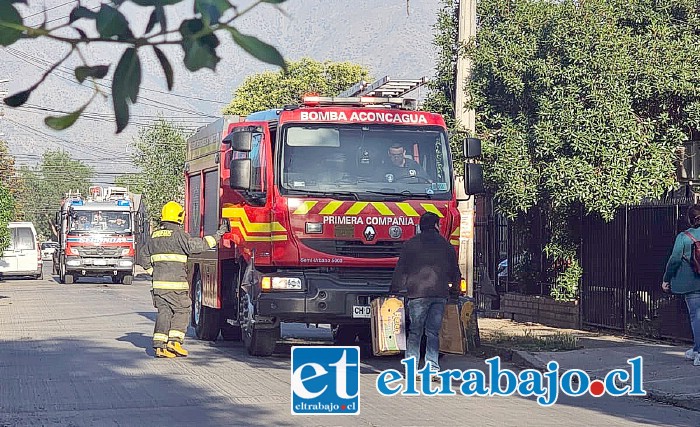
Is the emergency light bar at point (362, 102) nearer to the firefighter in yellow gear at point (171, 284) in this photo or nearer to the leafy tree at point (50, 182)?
the firefighter in yellow gear at point (171, 284)

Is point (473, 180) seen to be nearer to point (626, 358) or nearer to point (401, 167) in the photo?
point (401, 167)

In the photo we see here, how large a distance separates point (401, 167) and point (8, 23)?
1138cm

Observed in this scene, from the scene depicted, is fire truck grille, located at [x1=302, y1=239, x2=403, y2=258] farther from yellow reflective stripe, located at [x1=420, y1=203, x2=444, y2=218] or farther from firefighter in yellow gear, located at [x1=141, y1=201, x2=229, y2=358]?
firefighter in yellow gear, located at [x1=141, y1=201, x2=229, y2=358]

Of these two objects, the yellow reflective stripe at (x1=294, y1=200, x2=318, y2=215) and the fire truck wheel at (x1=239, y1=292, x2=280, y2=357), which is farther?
the fire truck wheel at (x1=239, y1=292, x2=280, y2=357)

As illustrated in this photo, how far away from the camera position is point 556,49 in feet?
55.2

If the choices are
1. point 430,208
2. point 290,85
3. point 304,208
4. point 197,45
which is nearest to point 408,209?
point 430,208

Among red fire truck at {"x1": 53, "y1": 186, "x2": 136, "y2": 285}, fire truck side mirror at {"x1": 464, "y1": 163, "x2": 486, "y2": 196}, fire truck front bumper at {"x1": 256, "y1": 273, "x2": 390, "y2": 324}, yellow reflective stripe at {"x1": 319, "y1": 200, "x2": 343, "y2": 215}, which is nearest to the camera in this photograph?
fire truck front bumper at {"x1": 256, "y1": 273, "x2": 390, "y2": 324}

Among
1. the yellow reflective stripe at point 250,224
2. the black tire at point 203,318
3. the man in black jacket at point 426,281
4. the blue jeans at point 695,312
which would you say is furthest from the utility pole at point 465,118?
the man in black jacket at point 426,281

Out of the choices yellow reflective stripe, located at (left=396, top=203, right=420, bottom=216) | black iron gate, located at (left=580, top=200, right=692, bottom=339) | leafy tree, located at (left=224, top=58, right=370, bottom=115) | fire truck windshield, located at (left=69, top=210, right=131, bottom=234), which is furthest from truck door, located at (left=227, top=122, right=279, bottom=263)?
leafy tree, located at (left=224, top=58, right=370, bottom=115)

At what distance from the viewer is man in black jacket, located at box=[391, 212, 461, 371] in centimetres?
1181

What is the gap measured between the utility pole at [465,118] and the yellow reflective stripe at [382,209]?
311 cm

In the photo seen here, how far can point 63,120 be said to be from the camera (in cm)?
244

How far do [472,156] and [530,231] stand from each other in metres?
5.93

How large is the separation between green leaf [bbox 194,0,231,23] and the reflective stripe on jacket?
1171 centimetres
